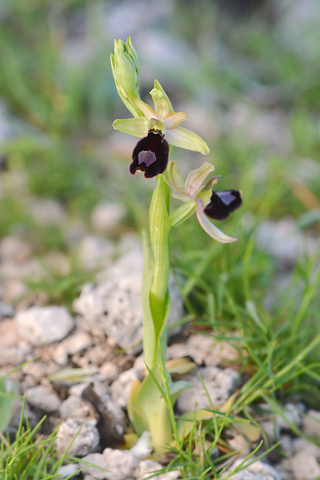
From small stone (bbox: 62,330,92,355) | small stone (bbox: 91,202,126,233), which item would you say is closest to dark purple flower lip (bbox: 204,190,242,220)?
small stone (bbox: 62,330,92,355)

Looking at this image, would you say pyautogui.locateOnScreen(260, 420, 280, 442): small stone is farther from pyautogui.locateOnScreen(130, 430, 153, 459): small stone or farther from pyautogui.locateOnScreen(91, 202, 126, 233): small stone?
pyautogui.locateOnScreen(91, 202, 126, 233): small stone

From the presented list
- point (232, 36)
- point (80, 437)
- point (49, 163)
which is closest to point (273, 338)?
point (80, 437)

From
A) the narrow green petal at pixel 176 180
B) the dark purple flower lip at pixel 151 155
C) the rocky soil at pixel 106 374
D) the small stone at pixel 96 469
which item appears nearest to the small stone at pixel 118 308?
the rocky soil at pixel 106 374

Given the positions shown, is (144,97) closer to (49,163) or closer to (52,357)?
(49,163)

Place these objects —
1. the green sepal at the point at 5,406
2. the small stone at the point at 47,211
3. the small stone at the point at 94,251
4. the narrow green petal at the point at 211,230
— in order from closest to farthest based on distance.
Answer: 1. the narrow green petal at the point at 211,230
2. the green sepal at the point at 5,406
3. the small stone at the point at 94,251
4. the small stone at the point at 47,211

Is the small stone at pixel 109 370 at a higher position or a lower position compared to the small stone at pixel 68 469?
higher

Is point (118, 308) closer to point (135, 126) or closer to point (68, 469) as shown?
point (68, 469)

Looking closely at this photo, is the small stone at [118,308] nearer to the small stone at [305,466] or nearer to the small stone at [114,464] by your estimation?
the small stone at [114,464]
